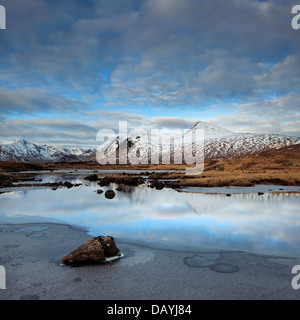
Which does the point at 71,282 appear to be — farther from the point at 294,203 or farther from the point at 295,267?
the point at 294,203

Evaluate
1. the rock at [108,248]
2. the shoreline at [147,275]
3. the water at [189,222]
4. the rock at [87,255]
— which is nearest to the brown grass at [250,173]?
the water at [189,222]

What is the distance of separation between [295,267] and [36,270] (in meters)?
10.7

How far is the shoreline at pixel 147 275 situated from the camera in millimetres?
8062

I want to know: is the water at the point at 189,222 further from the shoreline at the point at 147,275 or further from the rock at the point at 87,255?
the rock at the point at 87,255

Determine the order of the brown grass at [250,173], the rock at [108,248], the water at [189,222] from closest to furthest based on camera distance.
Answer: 1. the rock at [108,248]
2. the water at [189,222]
3. the brown grass at [250,173]

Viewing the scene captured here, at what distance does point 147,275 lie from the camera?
9.55 m

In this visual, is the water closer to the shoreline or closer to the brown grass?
the shoreline

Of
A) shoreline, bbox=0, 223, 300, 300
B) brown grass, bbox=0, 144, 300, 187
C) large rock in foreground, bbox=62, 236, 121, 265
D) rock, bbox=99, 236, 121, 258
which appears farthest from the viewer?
brown grass, bbox=0, 144, 300, 187

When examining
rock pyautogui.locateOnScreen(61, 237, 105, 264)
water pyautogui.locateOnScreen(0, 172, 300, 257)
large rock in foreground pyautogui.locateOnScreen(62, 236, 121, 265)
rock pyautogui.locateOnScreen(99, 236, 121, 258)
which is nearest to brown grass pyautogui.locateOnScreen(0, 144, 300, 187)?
water pyautogui.locateOnScreen(0, 172, 300, 257)

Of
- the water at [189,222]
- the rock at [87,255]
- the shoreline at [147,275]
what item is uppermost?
the rock at [87,255]

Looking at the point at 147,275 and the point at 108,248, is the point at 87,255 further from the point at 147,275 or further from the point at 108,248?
the point at 147,275

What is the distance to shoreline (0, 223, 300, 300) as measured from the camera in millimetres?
8062

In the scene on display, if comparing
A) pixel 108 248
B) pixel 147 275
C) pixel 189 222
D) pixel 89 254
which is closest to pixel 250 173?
pixel 189 222
